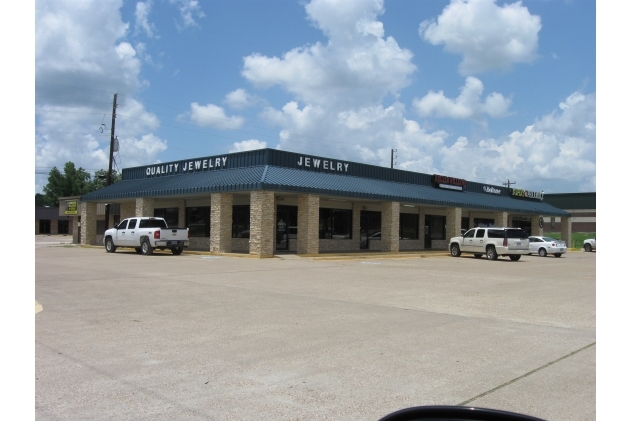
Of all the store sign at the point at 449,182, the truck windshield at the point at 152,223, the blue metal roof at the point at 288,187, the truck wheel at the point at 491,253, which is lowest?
Answer: the truck wheel at the point at 491,253

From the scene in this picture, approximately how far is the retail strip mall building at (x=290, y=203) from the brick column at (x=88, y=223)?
0.07 m

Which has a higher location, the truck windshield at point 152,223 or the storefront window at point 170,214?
the storefront window at point 170,214

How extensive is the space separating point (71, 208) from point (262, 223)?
80.0 feet

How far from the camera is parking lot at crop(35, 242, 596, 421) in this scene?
5480mm

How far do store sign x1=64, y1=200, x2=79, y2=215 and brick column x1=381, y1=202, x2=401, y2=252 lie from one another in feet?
82.1

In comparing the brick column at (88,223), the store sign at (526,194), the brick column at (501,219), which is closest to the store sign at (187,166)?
the brick column at (88,223)

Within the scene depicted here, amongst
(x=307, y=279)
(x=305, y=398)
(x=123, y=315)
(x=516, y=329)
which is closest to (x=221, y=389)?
(x=305, y=398)

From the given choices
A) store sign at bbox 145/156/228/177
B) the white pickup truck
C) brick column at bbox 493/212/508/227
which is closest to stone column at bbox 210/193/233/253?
the white pickup truck

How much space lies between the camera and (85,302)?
464 inches

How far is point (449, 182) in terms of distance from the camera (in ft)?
143

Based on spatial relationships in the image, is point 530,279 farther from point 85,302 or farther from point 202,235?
point 202,235

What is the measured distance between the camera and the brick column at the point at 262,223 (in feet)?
88.5

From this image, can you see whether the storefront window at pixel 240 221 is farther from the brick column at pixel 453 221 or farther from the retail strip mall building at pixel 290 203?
the brick column at pixel 453 221

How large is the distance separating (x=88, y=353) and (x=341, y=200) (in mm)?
27224
